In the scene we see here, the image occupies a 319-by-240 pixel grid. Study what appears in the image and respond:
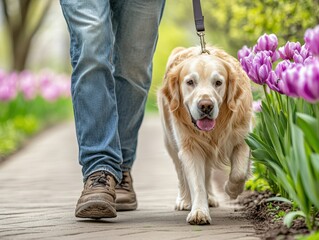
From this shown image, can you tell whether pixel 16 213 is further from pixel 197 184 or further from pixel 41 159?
pixel 41 159

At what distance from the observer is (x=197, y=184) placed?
4574 mm

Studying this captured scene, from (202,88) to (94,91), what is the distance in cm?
59

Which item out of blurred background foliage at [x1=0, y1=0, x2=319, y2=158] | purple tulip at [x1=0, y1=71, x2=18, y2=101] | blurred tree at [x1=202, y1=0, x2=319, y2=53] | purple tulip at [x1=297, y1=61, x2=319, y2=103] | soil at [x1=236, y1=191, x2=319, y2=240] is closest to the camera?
purple tulip at [x1=297, y1=61, x2=319, y2=103]

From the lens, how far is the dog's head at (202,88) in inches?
174

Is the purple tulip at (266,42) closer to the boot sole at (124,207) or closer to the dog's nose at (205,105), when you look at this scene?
the dog's nose at (205,105)

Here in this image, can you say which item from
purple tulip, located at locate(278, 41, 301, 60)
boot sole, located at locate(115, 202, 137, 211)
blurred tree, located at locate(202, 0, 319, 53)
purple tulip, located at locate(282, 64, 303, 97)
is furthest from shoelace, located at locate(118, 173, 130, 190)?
blurred tree, located at locate(202, 0, 319, 53)

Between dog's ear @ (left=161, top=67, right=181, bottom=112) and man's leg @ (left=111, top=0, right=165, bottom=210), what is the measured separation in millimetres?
321

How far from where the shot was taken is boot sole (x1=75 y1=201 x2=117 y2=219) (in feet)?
14.1

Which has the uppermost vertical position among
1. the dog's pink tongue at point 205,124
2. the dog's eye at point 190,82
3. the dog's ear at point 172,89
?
the dog's eye at point 190,82

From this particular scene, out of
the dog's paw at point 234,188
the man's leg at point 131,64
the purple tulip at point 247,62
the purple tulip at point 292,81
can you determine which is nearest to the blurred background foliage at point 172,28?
the man's leg at point 131,64

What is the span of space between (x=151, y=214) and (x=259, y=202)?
710 mm

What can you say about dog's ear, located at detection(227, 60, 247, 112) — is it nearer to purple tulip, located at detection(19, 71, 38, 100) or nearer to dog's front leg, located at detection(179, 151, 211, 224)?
dog's front leg, located at detection(179, 151, 211, 224)

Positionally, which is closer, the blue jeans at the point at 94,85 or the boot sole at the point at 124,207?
the blue jeans at the point at 94,85

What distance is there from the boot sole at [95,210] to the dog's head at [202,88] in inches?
25.6
